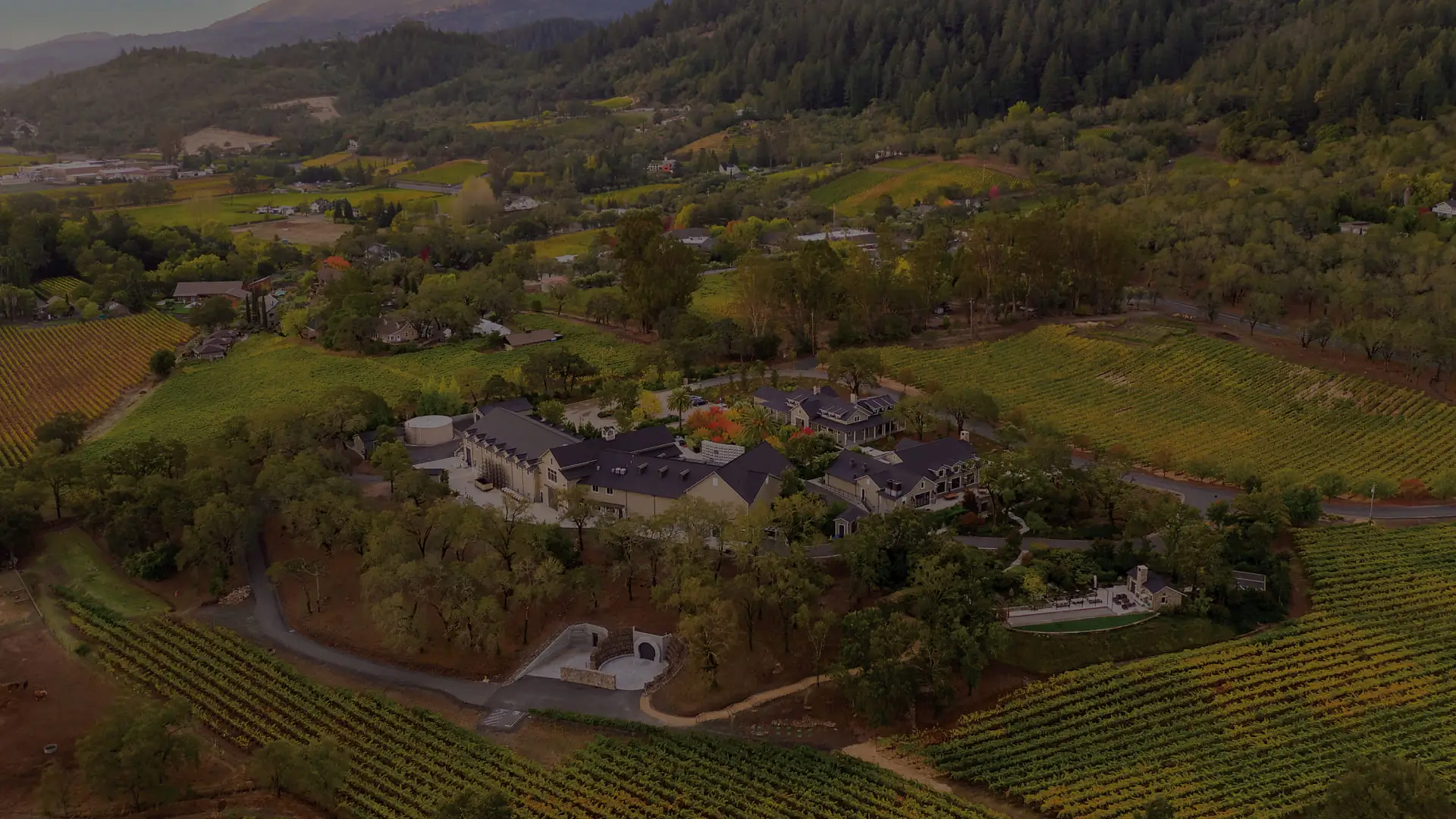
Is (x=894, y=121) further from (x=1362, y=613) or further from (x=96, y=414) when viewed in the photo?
(x=1362, y=613)

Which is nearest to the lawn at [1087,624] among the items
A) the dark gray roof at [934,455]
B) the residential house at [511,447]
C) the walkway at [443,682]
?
the dark gray roof at [934,455]

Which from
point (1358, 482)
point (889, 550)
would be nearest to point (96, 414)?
point (889, 550)

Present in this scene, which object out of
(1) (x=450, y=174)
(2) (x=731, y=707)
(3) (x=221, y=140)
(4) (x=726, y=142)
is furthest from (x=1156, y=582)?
(3) (x=221, y=140)

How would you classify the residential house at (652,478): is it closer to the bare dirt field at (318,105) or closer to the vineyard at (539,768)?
the vineyard at (539,768)

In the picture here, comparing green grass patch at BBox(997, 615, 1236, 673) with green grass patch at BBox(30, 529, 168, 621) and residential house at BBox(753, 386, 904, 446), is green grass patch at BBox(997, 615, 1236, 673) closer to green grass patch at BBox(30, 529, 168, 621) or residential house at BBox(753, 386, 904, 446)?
residential house at BBox(753, 386, 904, 446)

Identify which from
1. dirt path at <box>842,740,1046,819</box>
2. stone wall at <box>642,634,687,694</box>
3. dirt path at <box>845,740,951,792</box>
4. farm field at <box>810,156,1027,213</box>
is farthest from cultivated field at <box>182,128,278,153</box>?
dirt path at <box>842,740,1046,819</box>

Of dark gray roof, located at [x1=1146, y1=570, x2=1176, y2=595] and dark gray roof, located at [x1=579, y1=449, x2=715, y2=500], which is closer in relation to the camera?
dark gray roof, located at [x1=1146, y1=570, x2=1176, y2=595]

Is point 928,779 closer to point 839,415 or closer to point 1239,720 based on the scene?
point 1239,720
